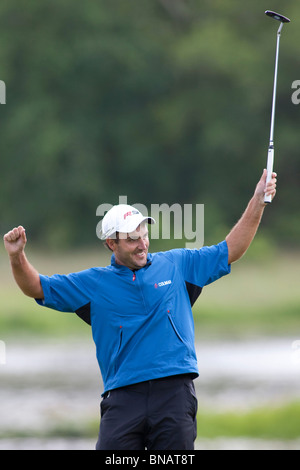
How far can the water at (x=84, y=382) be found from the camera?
13.9m

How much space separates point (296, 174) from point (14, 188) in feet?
30.8

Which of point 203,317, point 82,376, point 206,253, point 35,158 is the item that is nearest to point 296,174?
point 35,158

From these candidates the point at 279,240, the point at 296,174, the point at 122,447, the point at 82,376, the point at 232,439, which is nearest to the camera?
the point at 122,447

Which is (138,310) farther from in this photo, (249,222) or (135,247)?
(249,222)

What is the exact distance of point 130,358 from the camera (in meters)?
6.36

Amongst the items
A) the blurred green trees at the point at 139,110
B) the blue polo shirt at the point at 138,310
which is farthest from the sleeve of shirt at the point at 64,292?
the blurred green trees at the point at 139,110

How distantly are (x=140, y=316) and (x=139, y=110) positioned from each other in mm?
31121

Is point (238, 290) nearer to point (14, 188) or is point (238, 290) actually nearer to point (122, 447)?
point (14, 188)

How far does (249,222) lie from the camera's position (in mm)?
6680

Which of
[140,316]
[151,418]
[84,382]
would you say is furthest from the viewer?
[84,382]

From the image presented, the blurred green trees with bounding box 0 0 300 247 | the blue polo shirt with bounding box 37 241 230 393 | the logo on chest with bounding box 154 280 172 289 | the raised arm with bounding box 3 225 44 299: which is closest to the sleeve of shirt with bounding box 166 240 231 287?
the blue polo shirt with bounding box 37 241 230 393

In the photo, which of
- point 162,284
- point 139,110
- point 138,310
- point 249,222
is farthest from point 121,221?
point 139,110

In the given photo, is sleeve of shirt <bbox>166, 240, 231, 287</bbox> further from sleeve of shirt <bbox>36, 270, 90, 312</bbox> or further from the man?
sleeve of shirt <bbox>36, 270, 90, 312</bbox>

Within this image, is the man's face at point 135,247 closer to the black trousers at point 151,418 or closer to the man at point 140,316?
the man at point 140,316
